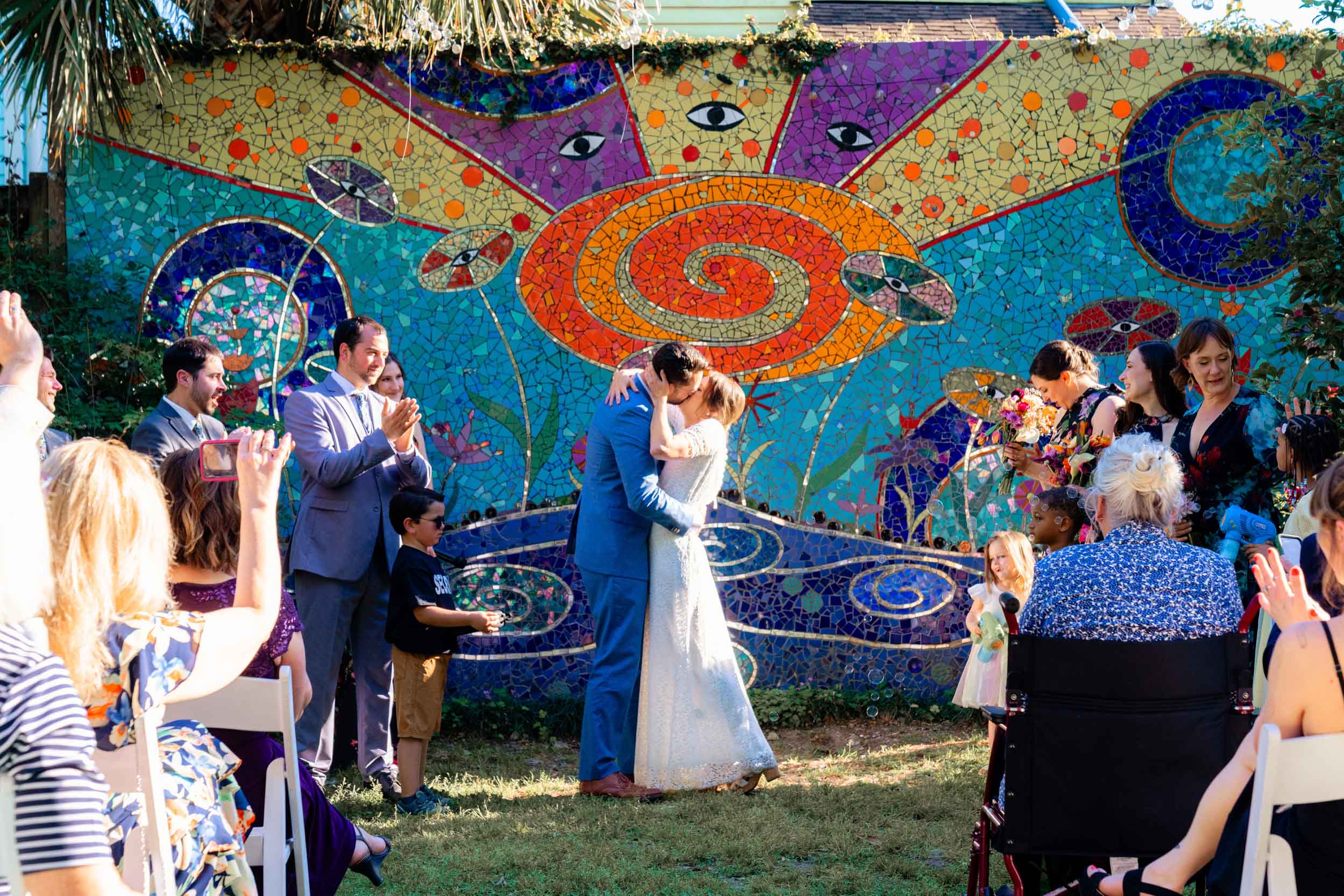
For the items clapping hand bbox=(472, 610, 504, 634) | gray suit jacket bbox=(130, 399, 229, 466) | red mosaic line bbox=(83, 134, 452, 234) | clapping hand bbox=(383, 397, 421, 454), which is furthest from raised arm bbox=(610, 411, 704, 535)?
red mosaic line bbox=(83, 134, 452, 234)

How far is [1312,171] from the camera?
539cm

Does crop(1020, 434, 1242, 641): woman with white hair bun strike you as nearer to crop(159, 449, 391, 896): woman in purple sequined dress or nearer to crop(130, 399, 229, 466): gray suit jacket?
crop(159, 449, 391, 896): woman in purple sequined dress

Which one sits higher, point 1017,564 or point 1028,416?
point 1028,416

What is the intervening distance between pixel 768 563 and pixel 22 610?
4816 millimetres

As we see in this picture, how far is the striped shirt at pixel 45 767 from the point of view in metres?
1.68

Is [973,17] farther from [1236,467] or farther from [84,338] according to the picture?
[84,338]

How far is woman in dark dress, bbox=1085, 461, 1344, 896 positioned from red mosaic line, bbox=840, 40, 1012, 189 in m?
4.05

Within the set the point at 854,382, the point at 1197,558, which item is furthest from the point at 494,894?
the point at 854,382

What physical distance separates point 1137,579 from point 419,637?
277 cm

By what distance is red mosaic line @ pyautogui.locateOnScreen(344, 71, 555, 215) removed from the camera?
630 centimetres

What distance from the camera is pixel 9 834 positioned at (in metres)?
1.67

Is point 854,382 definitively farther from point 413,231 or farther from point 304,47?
point 304,47

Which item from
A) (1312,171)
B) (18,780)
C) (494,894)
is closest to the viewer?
(18,780)

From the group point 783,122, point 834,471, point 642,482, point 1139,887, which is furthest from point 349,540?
point 1139,887
